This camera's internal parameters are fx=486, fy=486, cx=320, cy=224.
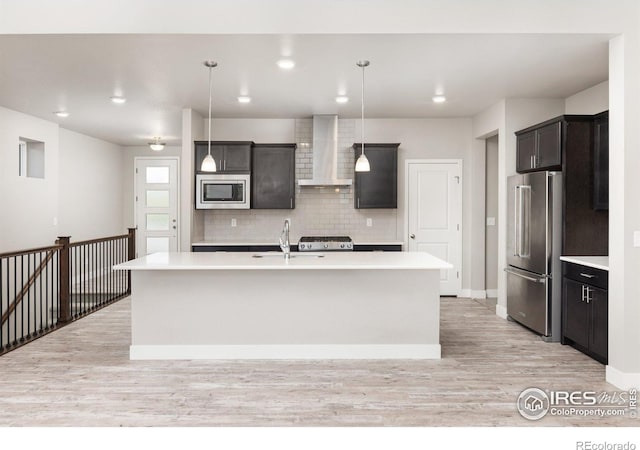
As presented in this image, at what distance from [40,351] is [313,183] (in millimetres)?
3740

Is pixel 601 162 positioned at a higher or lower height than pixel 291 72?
lower

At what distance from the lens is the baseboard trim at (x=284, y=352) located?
429 cm

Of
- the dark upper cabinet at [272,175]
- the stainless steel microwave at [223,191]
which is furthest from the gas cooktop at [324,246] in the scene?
the stainless steel microwave at [223,191]

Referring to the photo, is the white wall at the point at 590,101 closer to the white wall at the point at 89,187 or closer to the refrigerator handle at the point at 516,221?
the refrigerator handle at the point at 516,221

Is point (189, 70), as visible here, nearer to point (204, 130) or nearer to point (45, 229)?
point (204, 130)

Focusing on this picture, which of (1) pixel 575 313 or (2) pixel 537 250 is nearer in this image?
(1) pixel 575 313

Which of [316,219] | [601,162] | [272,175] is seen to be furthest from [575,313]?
[272,175]

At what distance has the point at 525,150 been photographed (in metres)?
5.44

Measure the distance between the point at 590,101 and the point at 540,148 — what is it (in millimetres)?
865

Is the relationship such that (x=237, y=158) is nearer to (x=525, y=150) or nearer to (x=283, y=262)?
(x=283, y=262)

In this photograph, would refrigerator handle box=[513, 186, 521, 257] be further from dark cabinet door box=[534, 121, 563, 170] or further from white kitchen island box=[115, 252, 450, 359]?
white kitchen island box=[115, 252, 450, 359]

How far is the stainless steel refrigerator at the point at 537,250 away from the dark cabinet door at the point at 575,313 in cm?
12

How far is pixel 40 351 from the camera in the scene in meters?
4.50
